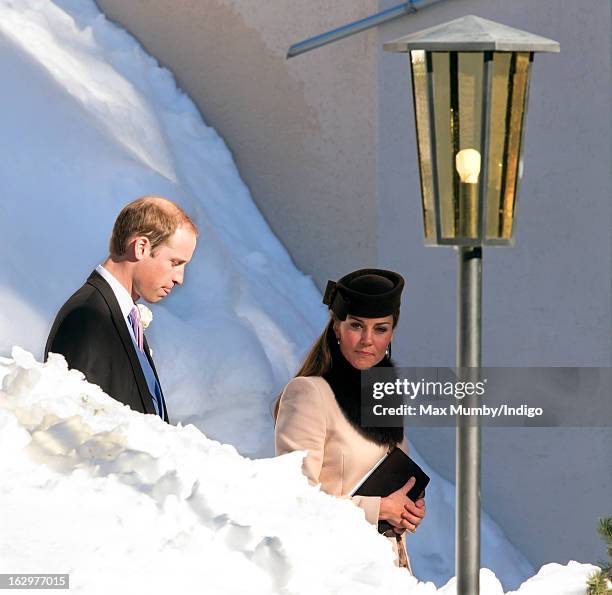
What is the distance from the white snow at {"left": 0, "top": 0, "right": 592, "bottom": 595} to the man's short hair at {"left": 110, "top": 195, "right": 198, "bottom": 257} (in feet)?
2.10

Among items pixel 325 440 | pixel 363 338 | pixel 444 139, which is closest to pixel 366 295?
pixel 363 338

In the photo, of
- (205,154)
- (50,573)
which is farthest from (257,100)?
(50,573)

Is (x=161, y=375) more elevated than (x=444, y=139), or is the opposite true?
(x=161, y=375)

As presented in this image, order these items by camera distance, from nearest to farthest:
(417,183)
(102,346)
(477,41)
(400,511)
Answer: (477,41) → (102,346) → (400,511) → (417,183)

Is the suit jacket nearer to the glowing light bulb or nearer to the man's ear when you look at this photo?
the man's ear

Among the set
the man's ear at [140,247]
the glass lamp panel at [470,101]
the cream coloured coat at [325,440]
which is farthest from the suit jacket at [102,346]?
the glass lamp panel at [470,101]

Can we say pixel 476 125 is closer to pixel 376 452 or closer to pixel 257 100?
pixel 376 452

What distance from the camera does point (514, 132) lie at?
2363 millimetres

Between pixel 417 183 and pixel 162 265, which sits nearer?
pixel 162 265

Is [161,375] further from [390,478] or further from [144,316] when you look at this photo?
[390,478]

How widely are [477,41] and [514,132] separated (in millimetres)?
182

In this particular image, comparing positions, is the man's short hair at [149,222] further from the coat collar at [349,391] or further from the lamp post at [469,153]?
the lamp post at [469,153]

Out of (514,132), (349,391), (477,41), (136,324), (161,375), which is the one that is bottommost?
(349,391)

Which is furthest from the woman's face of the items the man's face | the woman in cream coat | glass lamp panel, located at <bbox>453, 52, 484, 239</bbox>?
glass lamp panel, located at <bbox>453, 52, 484, 239</bbox>
